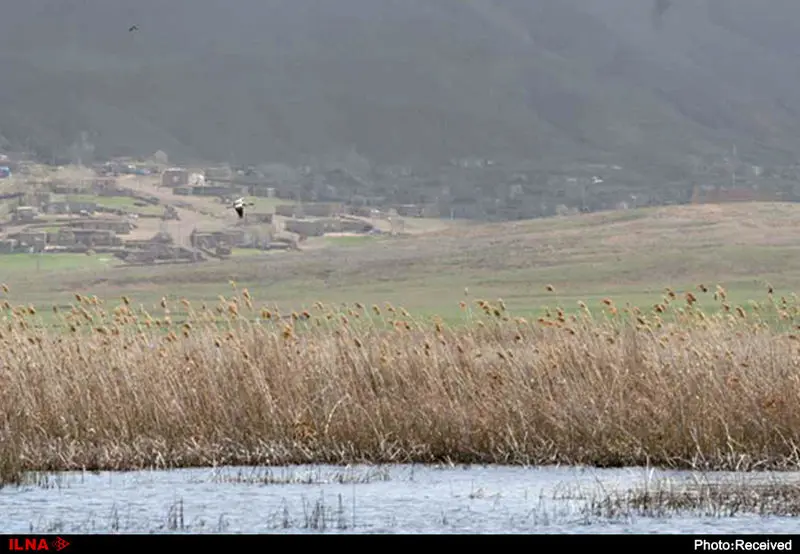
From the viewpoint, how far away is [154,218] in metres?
114

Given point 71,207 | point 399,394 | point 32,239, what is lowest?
point 32,239

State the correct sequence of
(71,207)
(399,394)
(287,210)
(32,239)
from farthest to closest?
(287,210), (71,207), (32,239), (399,394)

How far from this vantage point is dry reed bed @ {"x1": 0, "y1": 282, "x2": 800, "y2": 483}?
51.9ft

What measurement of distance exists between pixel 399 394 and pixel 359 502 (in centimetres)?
346

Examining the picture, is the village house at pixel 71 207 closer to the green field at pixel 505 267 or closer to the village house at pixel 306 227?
the green field at pixel 505 267

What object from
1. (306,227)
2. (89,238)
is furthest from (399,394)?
(306,227)

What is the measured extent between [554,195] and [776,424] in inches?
5161

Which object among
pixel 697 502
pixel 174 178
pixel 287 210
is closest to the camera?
pixel 697 502

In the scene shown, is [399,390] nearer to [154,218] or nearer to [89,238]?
[89,238]

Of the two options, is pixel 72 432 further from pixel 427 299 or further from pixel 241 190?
pixel 241 190

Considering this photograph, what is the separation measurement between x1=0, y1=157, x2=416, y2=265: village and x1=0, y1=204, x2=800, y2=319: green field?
6.47ft

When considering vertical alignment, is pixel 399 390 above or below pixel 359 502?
above

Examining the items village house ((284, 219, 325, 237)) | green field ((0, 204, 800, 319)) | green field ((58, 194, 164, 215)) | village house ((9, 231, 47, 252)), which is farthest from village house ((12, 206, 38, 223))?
village house ((284, 219, 325, 237))

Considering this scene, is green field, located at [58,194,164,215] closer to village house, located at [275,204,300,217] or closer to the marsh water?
village house, located at [275,204,300,217]
